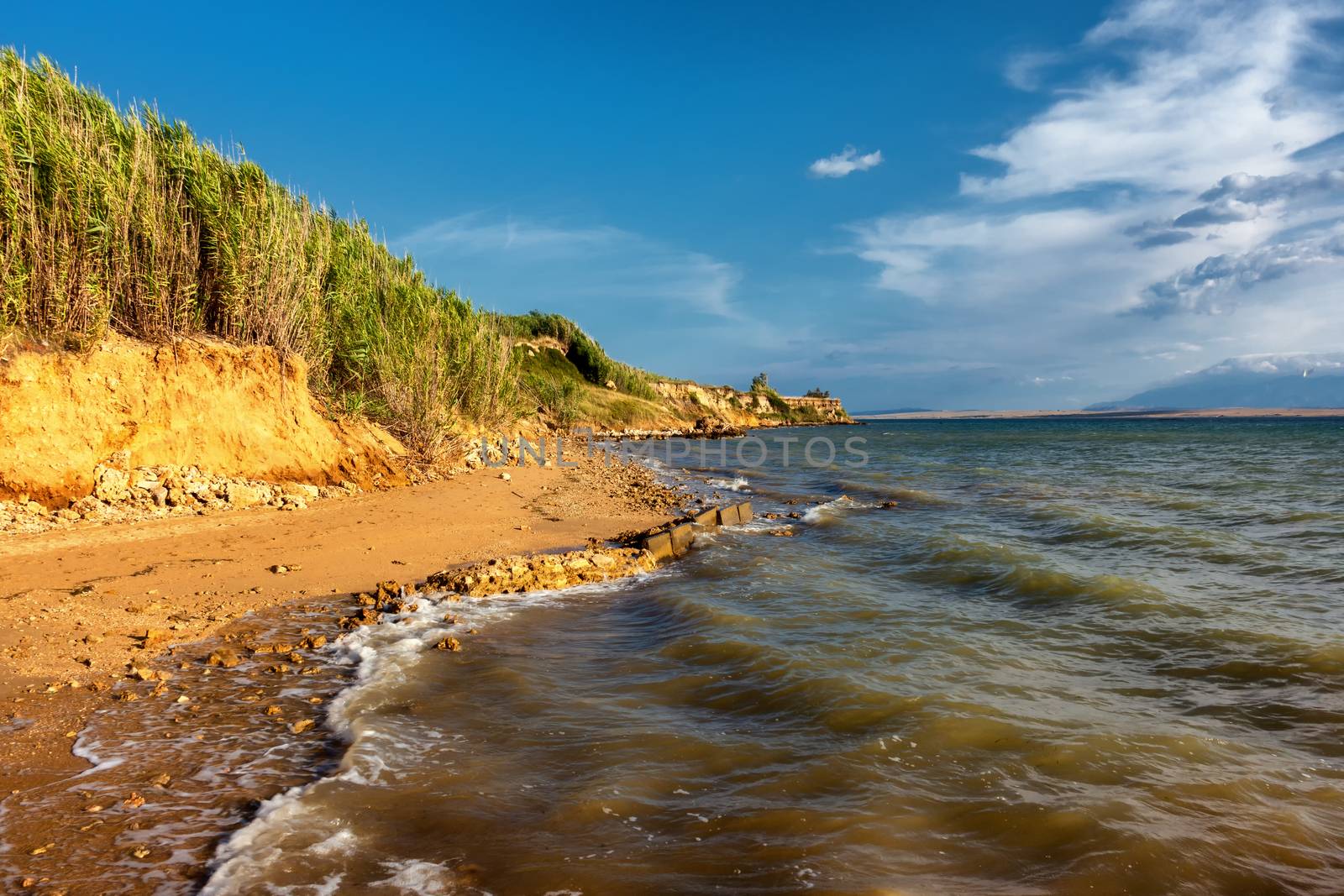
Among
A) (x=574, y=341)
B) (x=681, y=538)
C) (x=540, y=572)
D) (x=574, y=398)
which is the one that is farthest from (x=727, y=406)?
(x=540, y=572)

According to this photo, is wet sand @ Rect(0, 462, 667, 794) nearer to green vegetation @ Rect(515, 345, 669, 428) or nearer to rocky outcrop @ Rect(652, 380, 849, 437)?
green vegetation @ Rect(515, 345, 669, 428)

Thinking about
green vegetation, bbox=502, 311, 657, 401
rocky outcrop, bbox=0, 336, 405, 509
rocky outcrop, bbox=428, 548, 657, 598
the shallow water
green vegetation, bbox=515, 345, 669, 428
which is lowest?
the shallow water

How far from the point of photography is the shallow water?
3436 mm

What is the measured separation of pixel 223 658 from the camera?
583cm

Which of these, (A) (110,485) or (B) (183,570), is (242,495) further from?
(B) (183,570)

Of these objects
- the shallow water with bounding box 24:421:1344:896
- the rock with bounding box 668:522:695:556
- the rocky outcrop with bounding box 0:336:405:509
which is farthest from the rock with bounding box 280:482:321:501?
the rock with bounding box 668:522:695:556

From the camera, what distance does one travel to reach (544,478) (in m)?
18.5

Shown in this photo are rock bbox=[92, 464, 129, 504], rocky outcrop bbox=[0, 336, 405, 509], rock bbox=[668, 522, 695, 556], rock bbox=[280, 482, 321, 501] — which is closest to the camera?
rocky outcrop bbox=[0, 336, 405, 509]

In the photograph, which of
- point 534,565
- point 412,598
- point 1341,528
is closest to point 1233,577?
point 1341,528

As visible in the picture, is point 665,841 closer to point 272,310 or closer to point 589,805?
point 589,805

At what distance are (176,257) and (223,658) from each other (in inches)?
343

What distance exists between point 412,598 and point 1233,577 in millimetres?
11454

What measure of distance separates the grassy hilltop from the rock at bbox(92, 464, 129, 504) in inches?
77.3

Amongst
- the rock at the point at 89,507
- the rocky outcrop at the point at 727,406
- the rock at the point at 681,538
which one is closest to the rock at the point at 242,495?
the rock at the point at 89,507
